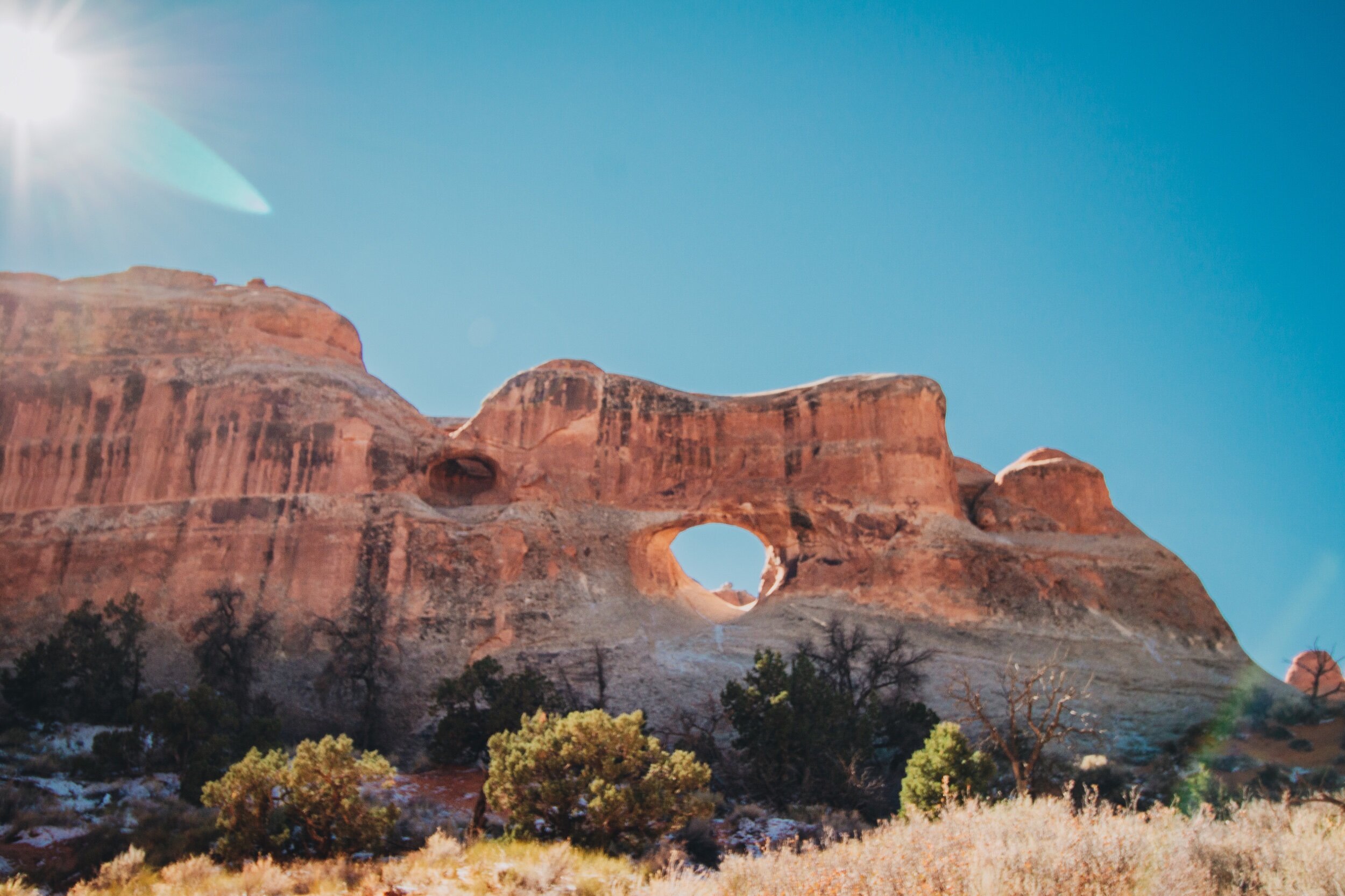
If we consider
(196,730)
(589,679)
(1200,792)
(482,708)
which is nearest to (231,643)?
(196,730)

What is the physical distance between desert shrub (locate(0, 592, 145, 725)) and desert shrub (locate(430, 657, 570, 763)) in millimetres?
7845

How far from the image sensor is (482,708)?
2516cm

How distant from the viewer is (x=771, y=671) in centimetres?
2339

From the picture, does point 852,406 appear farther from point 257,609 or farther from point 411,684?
point 257,609

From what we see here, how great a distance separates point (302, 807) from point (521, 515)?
55.6ft

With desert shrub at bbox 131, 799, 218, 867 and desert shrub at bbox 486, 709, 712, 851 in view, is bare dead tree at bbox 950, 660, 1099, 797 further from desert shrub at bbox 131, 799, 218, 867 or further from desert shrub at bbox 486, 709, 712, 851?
desert shrub at bbox 131, 799, 218, 867

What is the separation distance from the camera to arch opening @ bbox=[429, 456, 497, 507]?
3322 cm

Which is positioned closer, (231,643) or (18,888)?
(18,888)

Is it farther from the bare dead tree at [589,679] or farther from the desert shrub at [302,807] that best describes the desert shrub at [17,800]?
the bare dead tree at [589,679]

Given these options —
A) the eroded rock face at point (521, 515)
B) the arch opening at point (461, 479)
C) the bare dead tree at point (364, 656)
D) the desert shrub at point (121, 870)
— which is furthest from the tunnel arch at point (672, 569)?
the desert shrub at point (121, 870)

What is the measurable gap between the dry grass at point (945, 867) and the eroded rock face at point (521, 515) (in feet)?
43.9

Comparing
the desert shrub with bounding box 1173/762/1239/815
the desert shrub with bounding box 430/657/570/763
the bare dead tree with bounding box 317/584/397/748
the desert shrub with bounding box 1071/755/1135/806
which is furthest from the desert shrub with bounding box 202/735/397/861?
the desert shrub with bounding box 1173/762/1239/815

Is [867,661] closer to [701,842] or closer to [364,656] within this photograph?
[701,842]

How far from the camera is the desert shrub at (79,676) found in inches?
906
